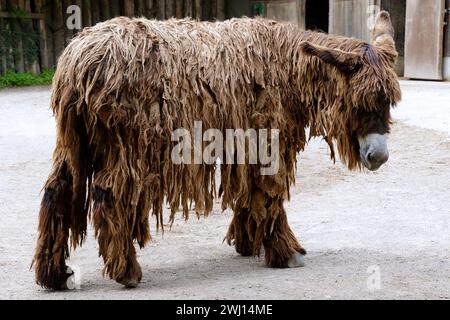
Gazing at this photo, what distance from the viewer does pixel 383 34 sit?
5012 mm

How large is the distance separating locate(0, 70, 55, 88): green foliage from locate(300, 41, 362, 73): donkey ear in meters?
12.8

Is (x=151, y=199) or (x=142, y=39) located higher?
(x=142, y=39)

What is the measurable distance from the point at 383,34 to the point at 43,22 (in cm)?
1389

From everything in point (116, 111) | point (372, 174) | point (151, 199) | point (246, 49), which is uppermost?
point (246, 49)

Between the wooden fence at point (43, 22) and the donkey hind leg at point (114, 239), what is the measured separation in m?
12.1

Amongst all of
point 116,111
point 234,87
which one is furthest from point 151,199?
point 234,87

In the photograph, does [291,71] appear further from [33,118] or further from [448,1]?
[448,1]

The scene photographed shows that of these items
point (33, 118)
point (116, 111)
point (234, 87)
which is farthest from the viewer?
point (33, 118)

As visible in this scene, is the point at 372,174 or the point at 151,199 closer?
the point at 151,199

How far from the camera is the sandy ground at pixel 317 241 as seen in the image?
443cm

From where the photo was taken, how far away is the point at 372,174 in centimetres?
805

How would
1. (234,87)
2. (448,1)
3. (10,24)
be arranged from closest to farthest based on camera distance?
(234,87)
(448,1)
(10,24)

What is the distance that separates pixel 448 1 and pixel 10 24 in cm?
982

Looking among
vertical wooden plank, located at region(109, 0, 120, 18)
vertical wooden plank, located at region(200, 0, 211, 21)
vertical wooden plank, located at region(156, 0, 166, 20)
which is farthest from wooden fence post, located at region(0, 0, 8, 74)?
vertical wooden plank, located at region(200, 0, 211, 21)
